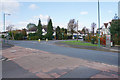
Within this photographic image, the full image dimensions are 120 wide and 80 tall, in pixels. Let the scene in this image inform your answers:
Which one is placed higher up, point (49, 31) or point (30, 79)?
point (49, 31)

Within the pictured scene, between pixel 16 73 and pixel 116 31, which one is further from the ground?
pixel 116 31

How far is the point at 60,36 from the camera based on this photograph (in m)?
56.7

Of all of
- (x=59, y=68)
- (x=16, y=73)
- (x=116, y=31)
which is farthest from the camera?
(x=116, y=31)

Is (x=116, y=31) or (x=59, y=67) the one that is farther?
(x=116, y=31)

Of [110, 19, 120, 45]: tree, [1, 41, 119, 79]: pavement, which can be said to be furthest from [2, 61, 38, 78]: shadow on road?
[110, 19, 120, 45]: tree

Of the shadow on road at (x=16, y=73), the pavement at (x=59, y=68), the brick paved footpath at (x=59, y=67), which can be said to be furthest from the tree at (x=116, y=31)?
the shadow on road at (x=16, y=73)

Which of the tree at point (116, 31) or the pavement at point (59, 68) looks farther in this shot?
the tree at point (116, 31)

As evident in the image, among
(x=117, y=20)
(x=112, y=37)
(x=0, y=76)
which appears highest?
(x=117, y=20)

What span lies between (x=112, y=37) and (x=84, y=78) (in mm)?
18290

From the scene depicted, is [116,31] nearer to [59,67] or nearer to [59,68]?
[59,67]

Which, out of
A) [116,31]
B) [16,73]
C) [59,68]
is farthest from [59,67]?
[116,31]

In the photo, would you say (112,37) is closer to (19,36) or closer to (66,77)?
(66,77)

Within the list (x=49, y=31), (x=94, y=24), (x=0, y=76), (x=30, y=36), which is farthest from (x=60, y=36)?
(x=0, y=76)

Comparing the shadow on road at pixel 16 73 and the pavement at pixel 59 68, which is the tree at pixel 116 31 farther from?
the shadow on road at pixel 16 73
